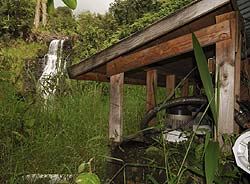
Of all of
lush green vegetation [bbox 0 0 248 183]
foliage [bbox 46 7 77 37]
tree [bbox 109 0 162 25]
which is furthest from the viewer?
foliage [bbox 46 7 77 37]

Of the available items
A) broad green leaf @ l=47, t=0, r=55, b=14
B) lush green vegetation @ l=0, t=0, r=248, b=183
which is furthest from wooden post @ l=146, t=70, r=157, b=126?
broad green leaf @ l=47, t=0, r=55, b=14

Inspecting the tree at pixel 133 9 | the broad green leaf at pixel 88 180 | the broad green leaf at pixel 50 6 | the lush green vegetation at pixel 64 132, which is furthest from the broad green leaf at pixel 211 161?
the tree at pixel 133 9

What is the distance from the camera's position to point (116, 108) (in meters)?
3.68

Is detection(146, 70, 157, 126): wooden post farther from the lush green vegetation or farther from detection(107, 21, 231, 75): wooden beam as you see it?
detection(107, 21, 231, 75): wooden beam

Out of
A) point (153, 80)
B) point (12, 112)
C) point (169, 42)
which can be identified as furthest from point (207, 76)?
point (12, 112)

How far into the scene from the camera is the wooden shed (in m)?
2.54

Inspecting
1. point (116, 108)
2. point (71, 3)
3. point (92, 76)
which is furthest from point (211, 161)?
point (92, 76)

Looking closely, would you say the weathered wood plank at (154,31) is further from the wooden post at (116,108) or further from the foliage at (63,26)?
the foliage at (63,26)

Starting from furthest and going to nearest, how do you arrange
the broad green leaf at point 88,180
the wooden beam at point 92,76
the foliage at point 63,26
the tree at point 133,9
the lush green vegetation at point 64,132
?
1. the foliage at point 63,26
2. the tree at point 133,9
3. the wooden beam at point 92,76
4. the lush green vegetation at point 64,132
5. the broad green leaf at point 88,180

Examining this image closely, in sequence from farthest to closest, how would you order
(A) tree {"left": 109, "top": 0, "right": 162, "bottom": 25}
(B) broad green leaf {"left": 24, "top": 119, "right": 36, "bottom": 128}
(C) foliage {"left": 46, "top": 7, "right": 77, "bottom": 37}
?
(C) foliage {"left": 46, "top": 7, "right": 77, "bottom": 37} → (A) tree {"left": 109, "top": 0, "right": 162, "bottom": 25} → (B) broad green leaf {"left": 24, "top": 119, "right": 36, "bottom": 128}

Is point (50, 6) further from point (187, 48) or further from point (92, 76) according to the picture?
point (92, 76)

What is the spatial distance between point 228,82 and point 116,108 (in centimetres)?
146

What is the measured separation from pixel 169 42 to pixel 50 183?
2.03 m

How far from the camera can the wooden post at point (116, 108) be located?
11.9ft
